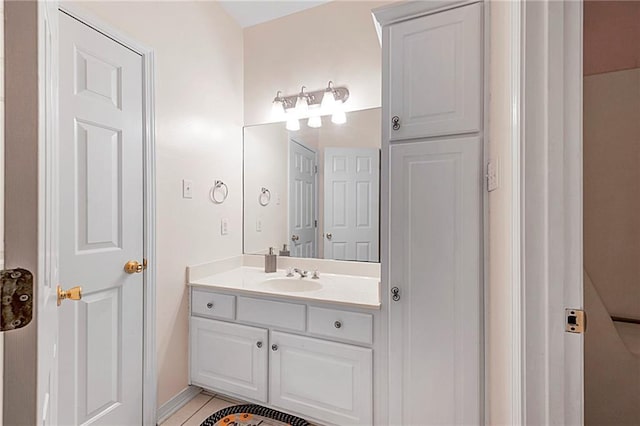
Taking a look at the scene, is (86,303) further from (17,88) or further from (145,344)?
(17,88)

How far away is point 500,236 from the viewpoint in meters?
1.15

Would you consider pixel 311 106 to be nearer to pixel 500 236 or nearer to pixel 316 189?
pixel 316 189

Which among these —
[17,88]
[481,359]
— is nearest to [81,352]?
[17,88]

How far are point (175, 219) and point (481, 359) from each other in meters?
1.72

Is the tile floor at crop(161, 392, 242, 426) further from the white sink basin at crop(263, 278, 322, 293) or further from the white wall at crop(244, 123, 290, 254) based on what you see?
the white wall at crop(244, 123, 290, 254)

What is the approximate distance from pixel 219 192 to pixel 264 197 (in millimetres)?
357

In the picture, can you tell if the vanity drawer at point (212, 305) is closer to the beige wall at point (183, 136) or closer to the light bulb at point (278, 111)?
the beige wall at point (183, 136)

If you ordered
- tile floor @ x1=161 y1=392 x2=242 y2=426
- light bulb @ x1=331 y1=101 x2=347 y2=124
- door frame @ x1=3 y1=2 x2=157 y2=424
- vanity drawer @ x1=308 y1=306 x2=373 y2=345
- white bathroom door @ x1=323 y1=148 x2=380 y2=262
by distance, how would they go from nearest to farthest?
door frame @ x1=3 y1=2 x2=157 y2=424 → vanity drawer @ x1=308 y1=306 x2=373 y2=345 → tile floor @ x1=161 y1=392 x2=242 y2=426 → white bathroom door @ x1=323 y1=148 x2=380 y2=262 → light bulb @ x1=331 y1=101 x2=347 y2=124

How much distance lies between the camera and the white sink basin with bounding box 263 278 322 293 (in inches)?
83.3

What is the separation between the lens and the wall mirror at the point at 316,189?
2.14 m

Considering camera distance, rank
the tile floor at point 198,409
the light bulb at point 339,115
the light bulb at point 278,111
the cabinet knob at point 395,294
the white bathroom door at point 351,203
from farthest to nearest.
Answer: the light bulb at point 278,111 → the light bulb at point 339,115 → the white bathroom door at point 351,203 → the tile floor at point 198,409 → the cabinet knob at point 395,294

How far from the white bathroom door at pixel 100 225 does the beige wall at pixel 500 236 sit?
65.9 inches

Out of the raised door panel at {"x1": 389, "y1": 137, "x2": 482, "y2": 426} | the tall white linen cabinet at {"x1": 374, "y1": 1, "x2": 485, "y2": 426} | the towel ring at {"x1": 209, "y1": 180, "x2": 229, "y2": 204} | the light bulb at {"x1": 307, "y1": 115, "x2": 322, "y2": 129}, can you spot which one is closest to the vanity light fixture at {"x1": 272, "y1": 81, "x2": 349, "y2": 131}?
the light bulb at {"x1": 307, "y1": 115, "x2": 322, "y2": 129}

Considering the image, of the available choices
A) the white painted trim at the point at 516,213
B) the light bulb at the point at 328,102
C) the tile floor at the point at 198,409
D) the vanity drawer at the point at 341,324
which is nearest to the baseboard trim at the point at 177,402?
the tile floor at the point at 198,409
